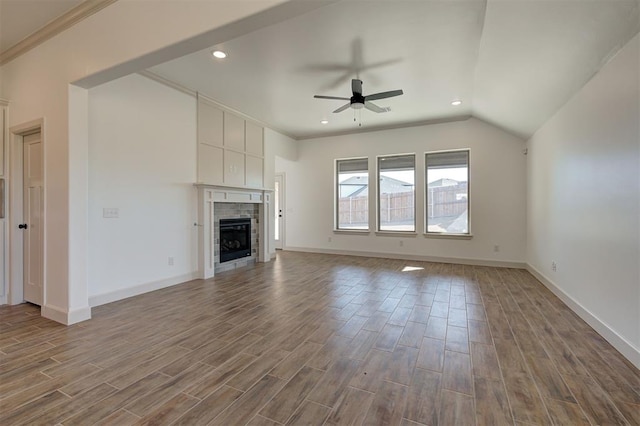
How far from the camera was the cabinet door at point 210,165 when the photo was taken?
16.1ft

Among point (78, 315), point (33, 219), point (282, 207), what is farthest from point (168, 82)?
point (282, 207)

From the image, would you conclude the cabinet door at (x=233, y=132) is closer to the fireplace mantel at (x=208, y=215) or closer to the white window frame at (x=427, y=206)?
the fireplace mantel at (x=208, y=215)

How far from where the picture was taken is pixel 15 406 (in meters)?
1.74

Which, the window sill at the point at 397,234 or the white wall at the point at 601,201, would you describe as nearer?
the white wall at the point at 601,201

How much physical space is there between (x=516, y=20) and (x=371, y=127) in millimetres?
4295

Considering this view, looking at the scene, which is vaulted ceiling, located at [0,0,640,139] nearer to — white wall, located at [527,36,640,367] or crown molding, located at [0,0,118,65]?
crown molding, located at [0,0,118,65]

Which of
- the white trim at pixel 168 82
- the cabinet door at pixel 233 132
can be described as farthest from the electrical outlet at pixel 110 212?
the cabinet door at pixel 233 132

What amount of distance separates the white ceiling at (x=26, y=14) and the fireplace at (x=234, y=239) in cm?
333

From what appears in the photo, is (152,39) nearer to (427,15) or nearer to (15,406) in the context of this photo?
(427,15)

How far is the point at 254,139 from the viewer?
20.2ft

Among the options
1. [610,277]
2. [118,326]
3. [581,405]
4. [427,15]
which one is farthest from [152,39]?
[610,277]

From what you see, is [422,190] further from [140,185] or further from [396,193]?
[140,185]

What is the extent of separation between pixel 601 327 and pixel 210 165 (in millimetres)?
5390

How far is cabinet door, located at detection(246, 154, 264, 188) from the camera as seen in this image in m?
5.99
